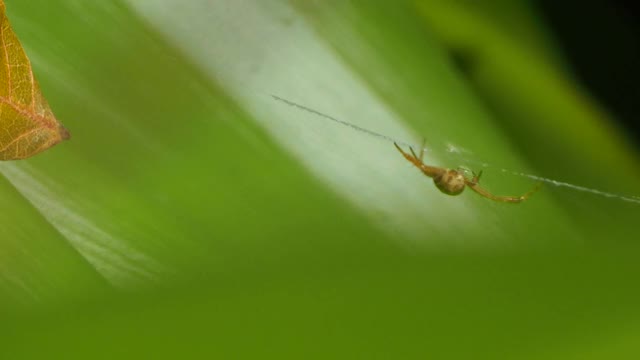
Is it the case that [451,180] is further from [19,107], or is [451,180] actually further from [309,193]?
[19,107]

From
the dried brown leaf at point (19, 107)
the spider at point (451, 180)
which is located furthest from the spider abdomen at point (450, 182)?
the dried brown leaf at point (19, 107)

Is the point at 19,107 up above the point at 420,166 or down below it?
below

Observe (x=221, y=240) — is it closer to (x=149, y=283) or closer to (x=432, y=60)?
(x=149, y=283)

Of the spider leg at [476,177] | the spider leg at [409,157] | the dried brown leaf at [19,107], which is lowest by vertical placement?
the dried brown leaf at [19,107]

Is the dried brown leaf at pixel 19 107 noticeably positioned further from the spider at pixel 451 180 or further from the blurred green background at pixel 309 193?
the spider at pixel 451 180

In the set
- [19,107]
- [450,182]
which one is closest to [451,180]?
[450,182]

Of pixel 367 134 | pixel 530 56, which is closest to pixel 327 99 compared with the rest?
pixel 367 134

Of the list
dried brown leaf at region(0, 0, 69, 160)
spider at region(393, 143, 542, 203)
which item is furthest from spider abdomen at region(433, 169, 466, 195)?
dried brown leaf at region(0, 0, 69, 160)

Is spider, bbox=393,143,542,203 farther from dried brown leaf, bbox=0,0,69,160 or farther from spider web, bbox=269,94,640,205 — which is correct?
dried brown leaf, bbox=0,0,69,160
